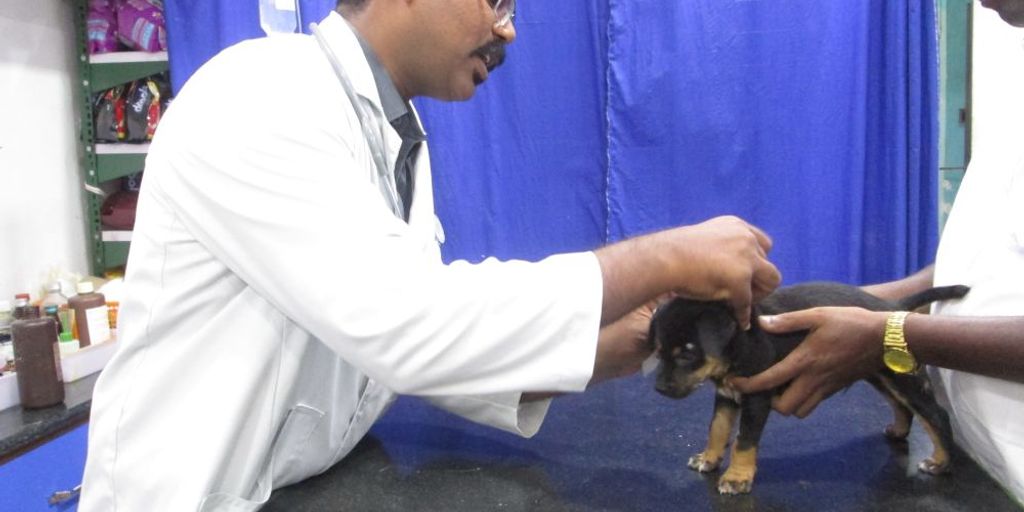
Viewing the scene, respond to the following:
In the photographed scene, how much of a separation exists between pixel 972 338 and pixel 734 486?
0.95 ft

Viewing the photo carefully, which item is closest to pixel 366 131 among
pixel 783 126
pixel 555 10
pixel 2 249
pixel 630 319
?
pixel 630 319

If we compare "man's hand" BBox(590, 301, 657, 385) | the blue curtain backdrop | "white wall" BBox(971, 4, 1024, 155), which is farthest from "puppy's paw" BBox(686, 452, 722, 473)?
"white wall" BBox(971, 4, 1024, 155)

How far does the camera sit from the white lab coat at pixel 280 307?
2.04ft

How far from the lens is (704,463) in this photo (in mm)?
886

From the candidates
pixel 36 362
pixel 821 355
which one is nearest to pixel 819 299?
pixel 821 355

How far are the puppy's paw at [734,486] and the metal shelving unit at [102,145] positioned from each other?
1.83 m

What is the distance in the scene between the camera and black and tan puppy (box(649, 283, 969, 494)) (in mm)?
820

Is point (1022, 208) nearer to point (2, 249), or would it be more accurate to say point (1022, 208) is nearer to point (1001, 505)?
point (1001, 505)

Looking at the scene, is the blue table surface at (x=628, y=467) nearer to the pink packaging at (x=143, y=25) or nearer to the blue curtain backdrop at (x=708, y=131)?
the blue curtain backdrop at (x=708, y=131)

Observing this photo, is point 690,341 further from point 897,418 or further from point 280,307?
point 280,307

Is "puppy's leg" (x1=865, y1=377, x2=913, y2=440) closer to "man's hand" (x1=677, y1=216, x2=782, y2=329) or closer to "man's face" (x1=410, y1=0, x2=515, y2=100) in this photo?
"man's hand" (x1=677, y1=216, x2=782, y2=329)

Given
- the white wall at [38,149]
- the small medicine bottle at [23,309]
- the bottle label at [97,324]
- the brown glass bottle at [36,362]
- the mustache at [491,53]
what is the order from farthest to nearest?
1. the white wall at [38,149]
2. the bottle label at [97,324]
3. the small medicine bottle at [23,309]
4. the brown glass bottle at [36,362]
5. the mustache at [491,53]

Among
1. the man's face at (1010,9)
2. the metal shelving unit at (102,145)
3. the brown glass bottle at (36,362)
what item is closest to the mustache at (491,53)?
the man's face at (1010,9)

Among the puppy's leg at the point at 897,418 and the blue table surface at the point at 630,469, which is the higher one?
the puppy's leg at the point at 897,418
